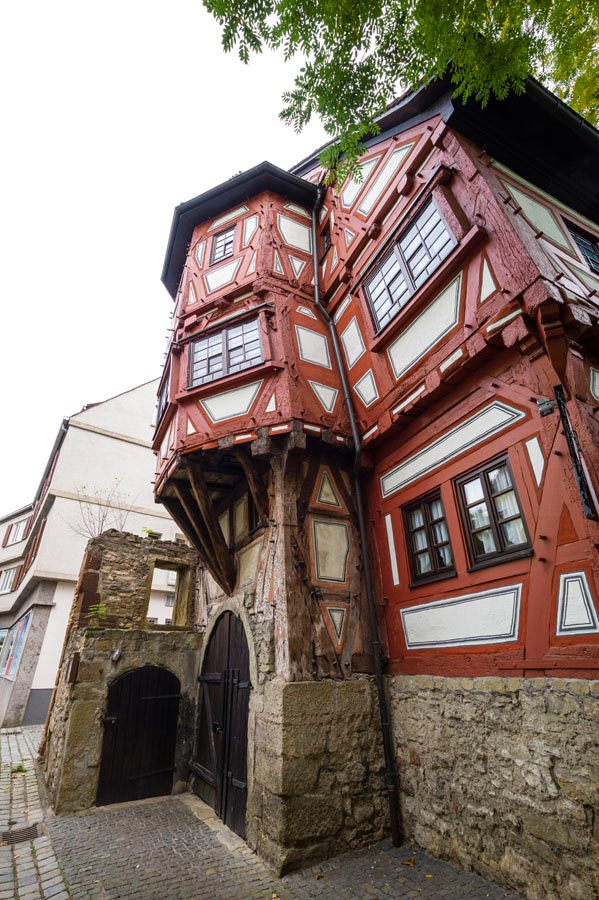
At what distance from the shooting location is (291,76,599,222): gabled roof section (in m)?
6.72

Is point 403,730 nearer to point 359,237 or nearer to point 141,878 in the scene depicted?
point 141,878

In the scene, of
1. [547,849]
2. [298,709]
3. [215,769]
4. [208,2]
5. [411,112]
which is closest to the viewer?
[208,2]

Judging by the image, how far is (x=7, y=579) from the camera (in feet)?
71.4

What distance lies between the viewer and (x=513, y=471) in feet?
15.1

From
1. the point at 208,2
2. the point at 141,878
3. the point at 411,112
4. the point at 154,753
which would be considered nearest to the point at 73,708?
the point at 154,753

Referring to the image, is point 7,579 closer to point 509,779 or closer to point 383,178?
point 383,178

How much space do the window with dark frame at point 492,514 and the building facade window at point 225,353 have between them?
3891 mm

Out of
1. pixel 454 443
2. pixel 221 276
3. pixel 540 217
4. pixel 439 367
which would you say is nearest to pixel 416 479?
pixel 454 443

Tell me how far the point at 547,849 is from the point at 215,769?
4938 millimetres

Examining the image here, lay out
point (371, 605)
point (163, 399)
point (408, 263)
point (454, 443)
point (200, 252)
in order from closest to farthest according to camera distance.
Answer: point (454, 443) → point (371, 605) → point (408, 263) → point (163, 399) → point (200, 252)

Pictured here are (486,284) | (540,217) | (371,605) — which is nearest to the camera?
(486,284)

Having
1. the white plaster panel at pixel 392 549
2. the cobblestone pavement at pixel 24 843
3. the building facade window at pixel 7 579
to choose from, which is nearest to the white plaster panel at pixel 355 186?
the white plaster panel at pixel 392 549

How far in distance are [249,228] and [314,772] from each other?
9528 mm

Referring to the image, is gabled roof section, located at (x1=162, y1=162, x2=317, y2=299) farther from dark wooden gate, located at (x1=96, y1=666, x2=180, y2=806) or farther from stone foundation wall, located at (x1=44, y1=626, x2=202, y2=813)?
dark wooden gate, located at (x1=96, y1=666, x2=180, y2=806)
